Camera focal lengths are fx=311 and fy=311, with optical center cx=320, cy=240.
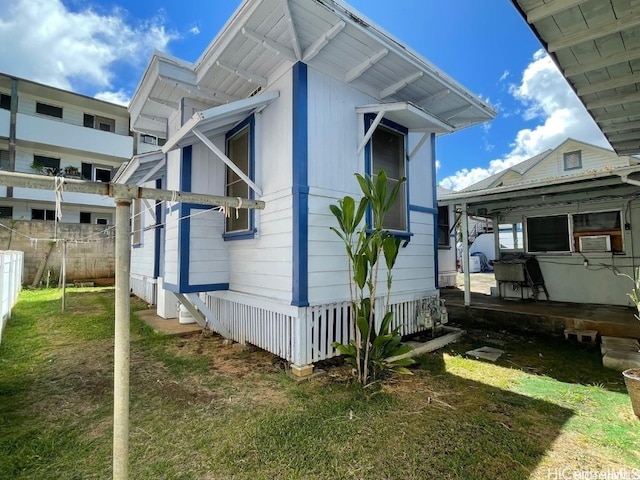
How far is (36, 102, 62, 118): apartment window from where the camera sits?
587 inches

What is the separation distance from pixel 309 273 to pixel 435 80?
337 centimetres

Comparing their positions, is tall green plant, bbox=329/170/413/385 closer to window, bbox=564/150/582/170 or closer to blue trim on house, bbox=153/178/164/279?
blue trim on house, bbox=153/178/164/279

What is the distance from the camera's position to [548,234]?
727 cm

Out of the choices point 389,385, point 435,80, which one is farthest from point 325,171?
point 389,385

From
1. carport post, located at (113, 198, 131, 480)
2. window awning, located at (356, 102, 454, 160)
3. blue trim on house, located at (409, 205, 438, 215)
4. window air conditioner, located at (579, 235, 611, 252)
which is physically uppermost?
window awning, located at (356, 102, 454, 160)

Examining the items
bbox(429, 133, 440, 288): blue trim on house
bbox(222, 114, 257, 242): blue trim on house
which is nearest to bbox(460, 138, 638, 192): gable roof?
bbox(429, 133, 440, 288): blue trim on house

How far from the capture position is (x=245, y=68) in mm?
4250

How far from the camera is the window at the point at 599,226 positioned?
6.39 m

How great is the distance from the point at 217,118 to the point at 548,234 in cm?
756

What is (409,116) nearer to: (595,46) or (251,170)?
(595,46)

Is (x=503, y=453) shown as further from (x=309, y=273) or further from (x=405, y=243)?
(x=405, y=243)

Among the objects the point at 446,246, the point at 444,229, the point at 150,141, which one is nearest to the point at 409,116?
the point at 444,229

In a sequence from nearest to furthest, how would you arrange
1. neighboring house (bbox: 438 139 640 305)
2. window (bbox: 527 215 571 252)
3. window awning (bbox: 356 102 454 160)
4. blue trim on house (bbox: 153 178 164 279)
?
window awning (bbox: 356 102 454 160) → neighboring house (bbox: 438 139 640 305) → window (bbox: 527 215 571 252) → blue trim on house (bbox: 153 178 164 279)

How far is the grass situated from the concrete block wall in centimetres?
930
